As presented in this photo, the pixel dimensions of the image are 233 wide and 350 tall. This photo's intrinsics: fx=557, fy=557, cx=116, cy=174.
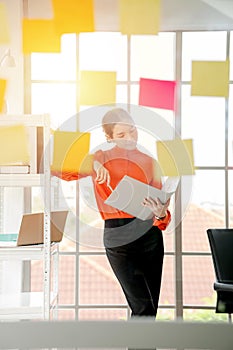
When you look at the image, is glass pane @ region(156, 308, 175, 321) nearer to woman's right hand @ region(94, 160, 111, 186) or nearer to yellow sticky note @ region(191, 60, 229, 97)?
woman's right hand @ region(94, 160, 111, 186)

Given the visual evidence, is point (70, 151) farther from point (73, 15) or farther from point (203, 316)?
point (203, 316)

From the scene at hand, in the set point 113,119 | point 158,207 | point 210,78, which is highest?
point 210,78

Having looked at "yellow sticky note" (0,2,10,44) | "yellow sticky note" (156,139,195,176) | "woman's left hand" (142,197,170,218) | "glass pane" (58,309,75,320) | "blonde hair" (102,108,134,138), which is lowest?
"glass pane" (58,309,75,320)

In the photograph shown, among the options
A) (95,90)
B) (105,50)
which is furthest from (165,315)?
(105,50)

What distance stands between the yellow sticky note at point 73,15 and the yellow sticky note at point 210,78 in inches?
12.2

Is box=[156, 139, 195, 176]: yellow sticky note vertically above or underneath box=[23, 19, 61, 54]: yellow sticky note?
underneath

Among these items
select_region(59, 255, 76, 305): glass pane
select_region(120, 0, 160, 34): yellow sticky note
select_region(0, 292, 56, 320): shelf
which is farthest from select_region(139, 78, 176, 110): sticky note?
select_region(0, 292, 56, 320): shelf

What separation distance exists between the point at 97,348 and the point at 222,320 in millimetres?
337

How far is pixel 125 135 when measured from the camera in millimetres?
1517

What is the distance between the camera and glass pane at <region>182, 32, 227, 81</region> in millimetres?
1506

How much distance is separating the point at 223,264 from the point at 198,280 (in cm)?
8

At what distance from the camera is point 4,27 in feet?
4.96

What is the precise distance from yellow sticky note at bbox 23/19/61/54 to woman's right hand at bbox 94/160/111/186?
34 centimetres

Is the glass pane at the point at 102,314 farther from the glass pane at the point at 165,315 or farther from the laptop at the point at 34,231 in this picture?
the laptop at the point at 34,231
